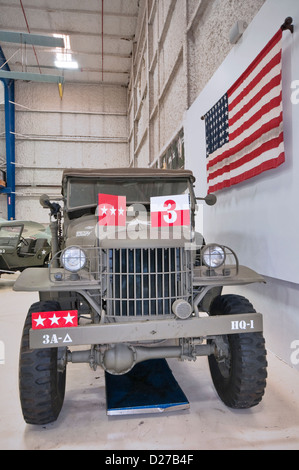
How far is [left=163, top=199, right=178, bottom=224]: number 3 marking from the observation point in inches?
117


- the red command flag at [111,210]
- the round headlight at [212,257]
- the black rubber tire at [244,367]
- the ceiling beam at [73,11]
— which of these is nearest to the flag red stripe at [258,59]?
the red command flag at [111,210]

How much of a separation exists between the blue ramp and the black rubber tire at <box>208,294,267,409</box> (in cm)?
35

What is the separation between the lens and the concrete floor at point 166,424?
2002 millimetres

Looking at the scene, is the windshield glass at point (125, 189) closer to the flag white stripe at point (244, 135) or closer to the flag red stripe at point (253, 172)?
the flag red stripe at point (253, 172)

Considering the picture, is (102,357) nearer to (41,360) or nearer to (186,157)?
(41,360)

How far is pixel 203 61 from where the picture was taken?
609cm

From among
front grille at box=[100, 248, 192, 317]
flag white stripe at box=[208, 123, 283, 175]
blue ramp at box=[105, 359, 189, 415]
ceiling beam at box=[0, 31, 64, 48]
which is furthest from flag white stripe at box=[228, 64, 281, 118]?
ceiling beam at box=[0, 31, 64, 48]

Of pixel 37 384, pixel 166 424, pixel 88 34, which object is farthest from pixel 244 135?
pixel 88 34

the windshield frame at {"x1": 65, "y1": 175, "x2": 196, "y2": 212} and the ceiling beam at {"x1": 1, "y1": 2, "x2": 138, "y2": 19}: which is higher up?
the ceiling beam at {"x1": 1, "y1": 2, "x2": 138, "y2": 19}

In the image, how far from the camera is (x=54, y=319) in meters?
2.00

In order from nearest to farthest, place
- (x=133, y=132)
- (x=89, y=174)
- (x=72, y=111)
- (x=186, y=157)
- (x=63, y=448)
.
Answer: (x=63, y=448)
(x=89, y=174)
(x=186, y=157)
(x=133, y=132)
(x=72, y=111)

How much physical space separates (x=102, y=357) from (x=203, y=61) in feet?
18.8

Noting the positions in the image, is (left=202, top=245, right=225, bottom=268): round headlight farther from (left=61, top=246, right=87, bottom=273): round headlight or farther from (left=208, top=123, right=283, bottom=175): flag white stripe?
(left=208, top=123, right=283, bottom=175): flag white stripe
